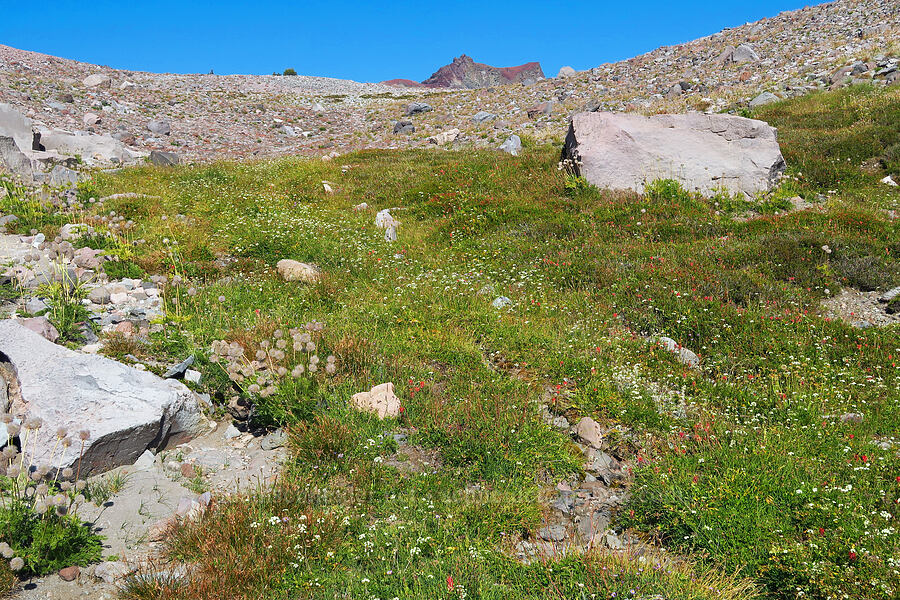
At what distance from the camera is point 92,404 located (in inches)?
215

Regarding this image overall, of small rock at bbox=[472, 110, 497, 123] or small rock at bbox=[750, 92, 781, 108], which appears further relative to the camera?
small rock at bbox=[472, 110, 497, 123]

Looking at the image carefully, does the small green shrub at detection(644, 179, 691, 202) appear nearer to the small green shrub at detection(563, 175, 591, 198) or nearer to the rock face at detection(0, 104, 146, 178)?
the small green shrub at detection(563, 175, 591, 198)

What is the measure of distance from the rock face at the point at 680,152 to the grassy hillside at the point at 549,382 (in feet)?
2.78

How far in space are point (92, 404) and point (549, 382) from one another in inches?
207

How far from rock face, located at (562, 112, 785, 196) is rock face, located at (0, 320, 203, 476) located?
1304cm

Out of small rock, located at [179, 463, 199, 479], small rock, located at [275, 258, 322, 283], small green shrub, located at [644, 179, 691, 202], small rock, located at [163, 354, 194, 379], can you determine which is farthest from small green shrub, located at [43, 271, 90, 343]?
small green shrub, located at [644, 179, 691, 202]

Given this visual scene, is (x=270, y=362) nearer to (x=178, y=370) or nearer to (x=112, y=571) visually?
(x=178, y=370)

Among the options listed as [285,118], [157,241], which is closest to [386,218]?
[157,241]

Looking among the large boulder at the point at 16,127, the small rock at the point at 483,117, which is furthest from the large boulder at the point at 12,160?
the small rock at the point at 483,117

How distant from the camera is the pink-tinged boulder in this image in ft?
20.8

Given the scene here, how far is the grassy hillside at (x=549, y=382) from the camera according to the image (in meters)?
4.37

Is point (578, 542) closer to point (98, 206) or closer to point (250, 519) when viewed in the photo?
point (250, 519)

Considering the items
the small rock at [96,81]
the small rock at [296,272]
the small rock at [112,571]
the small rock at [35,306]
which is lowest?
the small rock at [112,571]

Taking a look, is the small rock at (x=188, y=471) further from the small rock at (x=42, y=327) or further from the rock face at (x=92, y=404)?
the small rock at (x=42, y=327)
